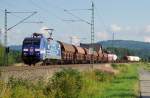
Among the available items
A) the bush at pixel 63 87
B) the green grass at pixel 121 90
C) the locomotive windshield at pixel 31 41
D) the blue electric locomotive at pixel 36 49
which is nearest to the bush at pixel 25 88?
the bush at pixel 63 87

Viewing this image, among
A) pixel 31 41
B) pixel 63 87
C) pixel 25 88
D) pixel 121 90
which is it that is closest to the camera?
pixel 25 88

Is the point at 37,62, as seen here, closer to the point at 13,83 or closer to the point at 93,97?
the point at 93,97

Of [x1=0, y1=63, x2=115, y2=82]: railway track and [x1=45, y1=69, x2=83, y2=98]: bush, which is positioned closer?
[x1=0, y1=63, x2=115, y2=82]: railway track

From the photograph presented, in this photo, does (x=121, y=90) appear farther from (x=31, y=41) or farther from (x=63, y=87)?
(x=31, y=41)

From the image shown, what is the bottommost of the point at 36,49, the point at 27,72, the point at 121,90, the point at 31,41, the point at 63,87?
the point at 121,90

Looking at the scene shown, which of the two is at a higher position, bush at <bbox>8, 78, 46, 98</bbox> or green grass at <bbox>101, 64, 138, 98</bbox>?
bush at <bbox>8, 78, 46, 98</bbox>

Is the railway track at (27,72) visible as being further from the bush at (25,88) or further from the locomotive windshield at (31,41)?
the locomotive windshield at (31,41)

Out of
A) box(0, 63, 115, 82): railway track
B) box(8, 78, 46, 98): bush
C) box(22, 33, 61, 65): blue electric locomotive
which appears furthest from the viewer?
box(22, 33, 61, 65): blue electric locomotive

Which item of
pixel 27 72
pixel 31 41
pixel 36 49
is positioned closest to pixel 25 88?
pixel 27 72

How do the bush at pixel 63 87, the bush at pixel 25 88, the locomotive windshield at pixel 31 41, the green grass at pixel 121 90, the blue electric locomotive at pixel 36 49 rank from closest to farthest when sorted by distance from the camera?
the bush at pixel 25 88
the bush at pixel 63 87
the green grass at pixel 121 90
the blue electric locomotive at pixel 36 49
the locomotive windshield at pixel 31 41

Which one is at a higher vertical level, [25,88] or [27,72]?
[27,72]

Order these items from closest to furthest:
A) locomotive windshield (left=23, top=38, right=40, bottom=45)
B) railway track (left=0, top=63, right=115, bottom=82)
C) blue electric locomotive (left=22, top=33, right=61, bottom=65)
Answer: railway track (left=0, top=63, right=115, bottom=82) → blue electric locomotive (left=22, top=33, right=61, bottom=65) → locomotive windshield (left=23, top=38, right=40, bottom=45)

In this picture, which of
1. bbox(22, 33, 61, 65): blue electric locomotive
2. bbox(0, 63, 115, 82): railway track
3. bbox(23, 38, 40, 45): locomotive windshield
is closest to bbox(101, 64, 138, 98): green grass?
bbox(0, 63, 115, 82): railway track

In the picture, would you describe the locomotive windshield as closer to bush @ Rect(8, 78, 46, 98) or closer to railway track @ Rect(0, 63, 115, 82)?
railway track @ Rect(0, 63, 115, 82)
